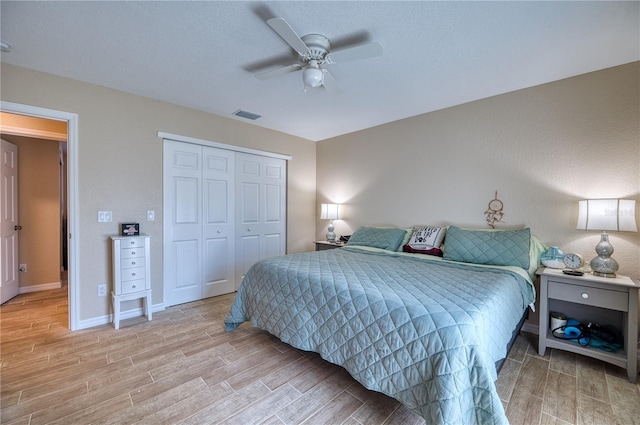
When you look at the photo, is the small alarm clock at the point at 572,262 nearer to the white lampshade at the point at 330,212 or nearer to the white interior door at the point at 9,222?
the white lampshade at the point at 330,212

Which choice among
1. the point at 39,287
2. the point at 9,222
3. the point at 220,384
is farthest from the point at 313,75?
the point at 39,287

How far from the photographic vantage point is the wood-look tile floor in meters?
1.55

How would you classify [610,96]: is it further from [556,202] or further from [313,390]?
[313,390]

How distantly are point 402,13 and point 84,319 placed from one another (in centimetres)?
380

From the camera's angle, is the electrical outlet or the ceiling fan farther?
the electrical outlet

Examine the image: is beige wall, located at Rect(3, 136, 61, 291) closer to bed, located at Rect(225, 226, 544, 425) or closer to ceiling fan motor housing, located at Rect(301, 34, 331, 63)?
bed, located at Rect(225, 226, 544, 425)

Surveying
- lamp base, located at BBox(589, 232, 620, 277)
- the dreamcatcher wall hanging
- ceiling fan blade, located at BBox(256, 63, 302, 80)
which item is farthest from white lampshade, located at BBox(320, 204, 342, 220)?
lamp base, located at BBox(589, 232, 620, 277)

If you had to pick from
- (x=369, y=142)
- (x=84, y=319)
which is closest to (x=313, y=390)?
(x=84, y=319)

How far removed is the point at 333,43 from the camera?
200cm

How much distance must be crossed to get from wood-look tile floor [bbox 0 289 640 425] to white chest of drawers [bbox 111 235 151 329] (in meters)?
0.32

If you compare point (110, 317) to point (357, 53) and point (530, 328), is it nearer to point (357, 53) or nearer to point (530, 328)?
point (357, 53)

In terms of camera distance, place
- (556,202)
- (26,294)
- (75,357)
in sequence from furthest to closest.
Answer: (26,294), (556,202), (75,357)

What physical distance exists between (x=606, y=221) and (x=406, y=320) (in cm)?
196

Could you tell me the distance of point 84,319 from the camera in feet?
8.77
